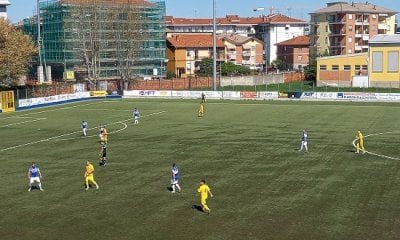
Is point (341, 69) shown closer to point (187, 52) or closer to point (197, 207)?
point (187, 52)

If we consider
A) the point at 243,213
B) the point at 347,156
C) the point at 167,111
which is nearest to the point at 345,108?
the point at 167,111

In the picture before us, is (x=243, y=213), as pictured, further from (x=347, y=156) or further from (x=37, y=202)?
(x=347, y=156)

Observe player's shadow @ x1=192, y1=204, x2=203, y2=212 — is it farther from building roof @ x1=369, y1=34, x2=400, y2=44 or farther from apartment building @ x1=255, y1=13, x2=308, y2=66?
apartment building @ x1=255, y1=13, x2=308, y2=66

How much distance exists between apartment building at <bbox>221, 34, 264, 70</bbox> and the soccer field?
97.2 metres

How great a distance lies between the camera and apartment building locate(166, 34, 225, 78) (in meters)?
138

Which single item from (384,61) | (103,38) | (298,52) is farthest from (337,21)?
(103,38)

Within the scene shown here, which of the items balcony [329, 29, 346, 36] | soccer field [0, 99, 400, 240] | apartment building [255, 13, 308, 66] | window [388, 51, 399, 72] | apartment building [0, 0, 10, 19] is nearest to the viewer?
soccer field [0, 99, 400, 240]

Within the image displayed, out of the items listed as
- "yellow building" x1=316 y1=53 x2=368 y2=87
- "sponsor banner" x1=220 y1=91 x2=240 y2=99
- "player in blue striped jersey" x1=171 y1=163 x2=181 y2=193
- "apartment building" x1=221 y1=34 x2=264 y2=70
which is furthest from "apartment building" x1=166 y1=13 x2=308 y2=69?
"player in blue striped jersey" x1=171 y1=163 x2=181 y2=193

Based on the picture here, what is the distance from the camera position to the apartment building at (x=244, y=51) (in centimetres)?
15638

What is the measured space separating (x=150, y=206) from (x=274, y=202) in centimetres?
591

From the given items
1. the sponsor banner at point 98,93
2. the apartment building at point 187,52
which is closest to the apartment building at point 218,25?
the apartment building at point 187,52

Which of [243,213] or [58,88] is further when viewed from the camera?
[58,88]

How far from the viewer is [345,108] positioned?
229 ft

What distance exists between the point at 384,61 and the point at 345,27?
183 ft
